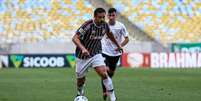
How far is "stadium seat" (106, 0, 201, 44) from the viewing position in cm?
3897

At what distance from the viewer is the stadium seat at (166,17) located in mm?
38969

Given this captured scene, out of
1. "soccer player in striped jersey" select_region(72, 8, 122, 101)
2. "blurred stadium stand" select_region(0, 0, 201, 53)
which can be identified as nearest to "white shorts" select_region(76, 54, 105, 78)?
"soccer player in striped jersey" select_region(72, 8, 122, 101)

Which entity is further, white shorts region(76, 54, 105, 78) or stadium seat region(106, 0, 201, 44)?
stadium seat region(106, 0, 201, 44)

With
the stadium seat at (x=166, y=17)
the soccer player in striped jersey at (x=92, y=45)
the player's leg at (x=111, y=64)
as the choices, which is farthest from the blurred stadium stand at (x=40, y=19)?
the soccer player in striped jersey at (x=92, y=45)

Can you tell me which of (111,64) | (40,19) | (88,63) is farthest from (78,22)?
(88,63)

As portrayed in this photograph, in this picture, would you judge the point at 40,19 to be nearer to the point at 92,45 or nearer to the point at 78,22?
the point at 78,22

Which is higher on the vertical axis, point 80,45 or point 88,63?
point 80,45

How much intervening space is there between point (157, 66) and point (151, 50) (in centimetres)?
221

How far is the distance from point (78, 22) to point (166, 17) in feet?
19.9

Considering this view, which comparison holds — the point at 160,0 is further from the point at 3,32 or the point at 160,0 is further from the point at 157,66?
the point at 3,32

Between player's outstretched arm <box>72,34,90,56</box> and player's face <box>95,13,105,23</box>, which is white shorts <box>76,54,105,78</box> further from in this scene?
player's face <box>95,13,105,23</box>

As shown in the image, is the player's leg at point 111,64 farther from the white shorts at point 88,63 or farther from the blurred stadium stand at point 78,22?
the blurred stadium stand at point 78,22

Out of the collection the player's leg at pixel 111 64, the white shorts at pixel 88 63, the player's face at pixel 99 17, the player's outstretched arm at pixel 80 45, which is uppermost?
the player's face at pixel 99 17

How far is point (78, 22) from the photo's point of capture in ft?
127
